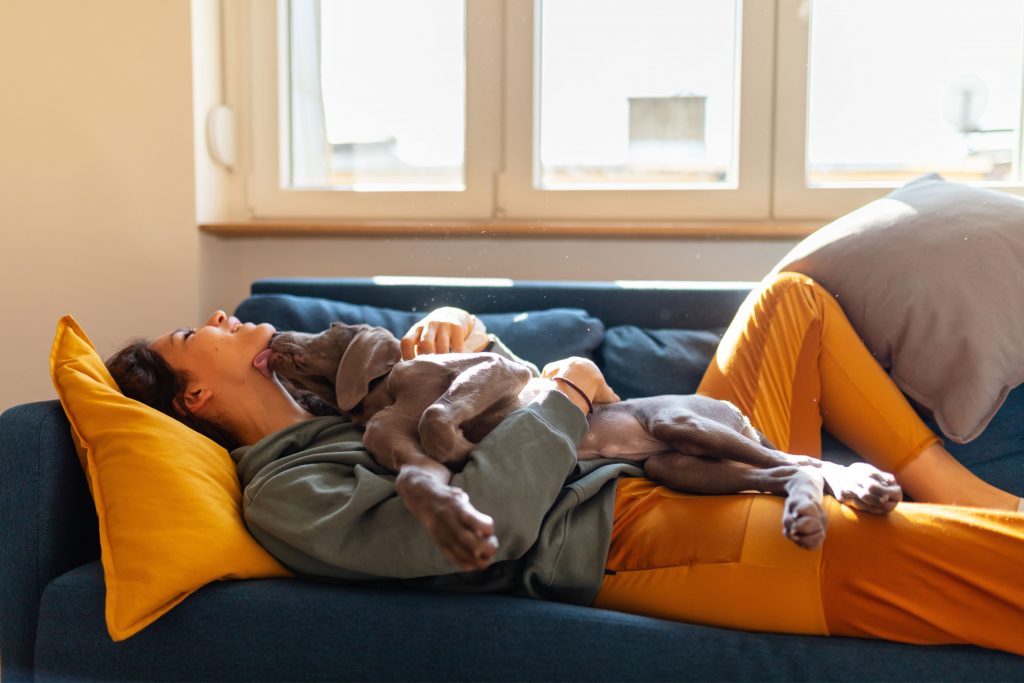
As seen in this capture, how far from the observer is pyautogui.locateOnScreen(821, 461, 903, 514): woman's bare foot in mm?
1207

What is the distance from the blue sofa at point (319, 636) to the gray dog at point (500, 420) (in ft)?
0.59

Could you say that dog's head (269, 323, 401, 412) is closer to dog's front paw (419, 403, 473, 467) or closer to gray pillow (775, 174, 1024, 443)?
dog's front paw (419, 403, 473, 467)

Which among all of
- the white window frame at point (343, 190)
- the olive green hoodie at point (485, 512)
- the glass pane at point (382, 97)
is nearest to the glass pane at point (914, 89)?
the white window frame at point (343, 190)

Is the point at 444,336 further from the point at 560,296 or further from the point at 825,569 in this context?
the point at 825,569

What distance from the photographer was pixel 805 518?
1.13 meters

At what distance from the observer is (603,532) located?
134cm

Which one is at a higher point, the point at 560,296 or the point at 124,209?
the point at 124,209

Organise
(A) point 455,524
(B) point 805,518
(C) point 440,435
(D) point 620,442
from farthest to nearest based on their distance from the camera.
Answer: (D) point 620,442
(C) point 440,435
(B) point 805,518
(A) point 455,524

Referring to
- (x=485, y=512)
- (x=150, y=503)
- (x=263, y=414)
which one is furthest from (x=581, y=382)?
Answer: (x=150, y=503)

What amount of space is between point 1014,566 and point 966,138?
171 cm

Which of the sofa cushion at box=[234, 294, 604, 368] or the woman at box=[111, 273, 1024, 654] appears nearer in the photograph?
the woman at box=[111, 273, 1024, 654]

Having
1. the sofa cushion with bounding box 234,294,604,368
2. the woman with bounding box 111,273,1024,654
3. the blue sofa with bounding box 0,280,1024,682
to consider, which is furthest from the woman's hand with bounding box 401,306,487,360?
the blue sofa with bounding box 0,280,1024,682

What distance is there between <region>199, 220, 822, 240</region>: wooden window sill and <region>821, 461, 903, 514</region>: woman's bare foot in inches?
47.7

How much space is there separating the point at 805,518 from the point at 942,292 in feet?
2.48
